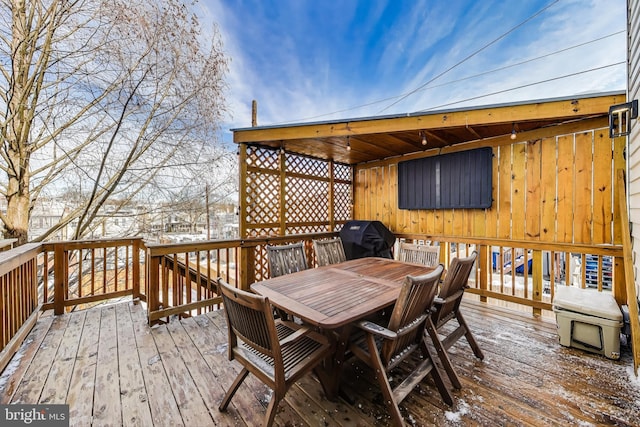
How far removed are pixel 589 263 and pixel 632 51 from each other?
2864 mm

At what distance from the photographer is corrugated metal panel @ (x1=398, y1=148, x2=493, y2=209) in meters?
3.62

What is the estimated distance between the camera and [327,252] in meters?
3.24

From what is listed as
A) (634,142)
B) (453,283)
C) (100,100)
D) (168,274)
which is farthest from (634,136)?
(100,100)

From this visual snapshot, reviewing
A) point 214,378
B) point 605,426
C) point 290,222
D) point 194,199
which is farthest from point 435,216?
point 194,199

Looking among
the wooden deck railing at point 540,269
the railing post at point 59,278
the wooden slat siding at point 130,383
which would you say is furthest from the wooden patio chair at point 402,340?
the railing post at point 59,278

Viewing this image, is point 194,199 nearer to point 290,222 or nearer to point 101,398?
point 290,222

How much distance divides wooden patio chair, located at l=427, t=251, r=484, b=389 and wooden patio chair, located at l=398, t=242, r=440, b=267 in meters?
0.87

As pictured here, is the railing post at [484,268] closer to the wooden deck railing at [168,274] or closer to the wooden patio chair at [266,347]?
the wooden deck railing at [168,274]

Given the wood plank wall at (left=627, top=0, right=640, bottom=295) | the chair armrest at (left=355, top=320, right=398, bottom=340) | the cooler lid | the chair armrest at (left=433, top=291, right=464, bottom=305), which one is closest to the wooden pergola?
the wood plank wall at (left=627, top=0, right=640, bottom=295)

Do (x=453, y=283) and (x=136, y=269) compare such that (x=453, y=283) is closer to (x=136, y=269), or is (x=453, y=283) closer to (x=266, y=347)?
(x=266, y=347)

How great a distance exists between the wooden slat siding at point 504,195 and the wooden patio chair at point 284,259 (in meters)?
2.90

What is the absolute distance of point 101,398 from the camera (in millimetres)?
1688

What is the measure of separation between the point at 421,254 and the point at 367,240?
1219 millimetres

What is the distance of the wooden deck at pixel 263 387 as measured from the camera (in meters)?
1.53
